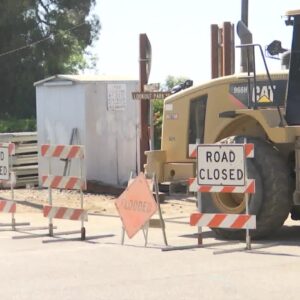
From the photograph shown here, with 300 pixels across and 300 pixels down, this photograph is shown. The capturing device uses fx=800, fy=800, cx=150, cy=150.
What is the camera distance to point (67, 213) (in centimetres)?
1251

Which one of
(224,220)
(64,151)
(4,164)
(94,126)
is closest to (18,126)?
(94,126)

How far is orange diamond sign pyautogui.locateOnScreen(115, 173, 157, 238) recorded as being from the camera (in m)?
11.4

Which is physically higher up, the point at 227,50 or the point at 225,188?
the point at 227,50

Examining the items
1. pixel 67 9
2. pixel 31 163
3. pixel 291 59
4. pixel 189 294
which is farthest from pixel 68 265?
pixel 67 9

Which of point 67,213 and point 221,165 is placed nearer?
point 221,165

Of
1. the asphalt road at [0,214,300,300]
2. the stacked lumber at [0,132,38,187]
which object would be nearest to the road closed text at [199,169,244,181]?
the asphalt road at [0,214,300,300]

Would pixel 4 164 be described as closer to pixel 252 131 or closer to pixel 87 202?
pixel 87 202

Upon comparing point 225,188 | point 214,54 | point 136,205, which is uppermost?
point 214,54

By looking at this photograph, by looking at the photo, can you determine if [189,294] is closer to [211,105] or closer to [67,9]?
[211,105]

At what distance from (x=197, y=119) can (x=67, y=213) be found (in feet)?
8.81

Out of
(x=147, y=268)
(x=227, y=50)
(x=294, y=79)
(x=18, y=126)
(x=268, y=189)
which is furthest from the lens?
(x=18, y=126)

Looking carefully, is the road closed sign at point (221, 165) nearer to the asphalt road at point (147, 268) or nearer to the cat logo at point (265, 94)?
the asphalt road at point (147, 268)

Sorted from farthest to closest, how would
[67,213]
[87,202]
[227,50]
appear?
[227,50]
[87,202]
[67,213]

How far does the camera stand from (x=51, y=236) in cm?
1274
